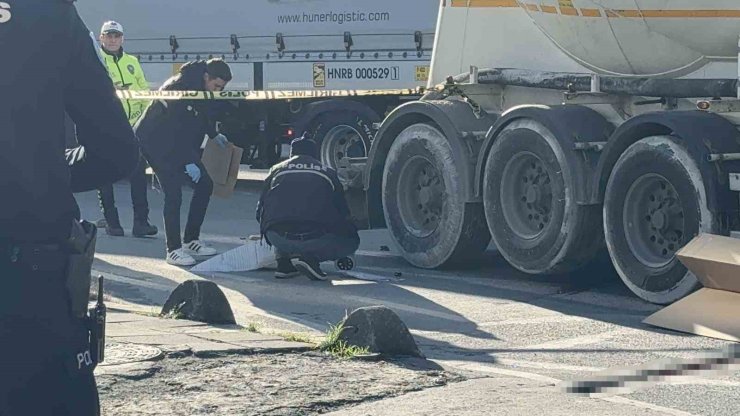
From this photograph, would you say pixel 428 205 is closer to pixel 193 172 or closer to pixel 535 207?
pixel 535 207

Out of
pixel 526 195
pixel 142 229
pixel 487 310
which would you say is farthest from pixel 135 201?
pixel 487 310

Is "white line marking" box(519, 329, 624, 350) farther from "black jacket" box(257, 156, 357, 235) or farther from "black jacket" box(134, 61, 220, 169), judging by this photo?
"black jacket" box(134, 61, 220, 169)

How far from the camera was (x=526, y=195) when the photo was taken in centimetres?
1017

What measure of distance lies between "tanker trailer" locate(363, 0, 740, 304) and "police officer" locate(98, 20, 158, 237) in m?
2.47

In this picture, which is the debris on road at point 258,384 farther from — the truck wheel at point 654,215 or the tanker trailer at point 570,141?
the tanker trailer at point 570,141

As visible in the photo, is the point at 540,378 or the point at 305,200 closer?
the point at 540,378

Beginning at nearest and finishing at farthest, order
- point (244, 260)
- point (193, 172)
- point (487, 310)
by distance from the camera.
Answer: point (487, 310)
point (244, 260)
point (193, 172)

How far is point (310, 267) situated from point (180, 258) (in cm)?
153

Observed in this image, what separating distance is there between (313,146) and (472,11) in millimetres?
1710

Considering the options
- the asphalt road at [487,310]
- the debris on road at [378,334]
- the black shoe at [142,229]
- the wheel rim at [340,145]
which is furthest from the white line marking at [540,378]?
the wheel rim at [340,145]

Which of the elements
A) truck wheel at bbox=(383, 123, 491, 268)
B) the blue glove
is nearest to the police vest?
the blue glove

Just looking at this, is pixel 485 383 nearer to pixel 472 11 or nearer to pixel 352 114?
pixel 472 11

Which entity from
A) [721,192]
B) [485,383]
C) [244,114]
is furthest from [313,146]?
[244,114]

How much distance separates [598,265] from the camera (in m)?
9.87
